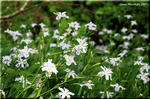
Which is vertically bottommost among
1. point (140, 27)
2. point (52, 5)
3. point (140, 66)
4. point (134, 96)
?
→ point (134, 96)

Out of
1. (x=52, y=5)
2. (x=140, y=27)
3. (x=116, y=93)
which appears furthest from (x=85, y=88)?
(x=140, y=27)

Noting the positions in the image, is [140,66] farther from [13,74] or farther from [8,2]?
[8,2]

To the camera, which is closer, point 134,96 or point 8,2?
→ point 134,96

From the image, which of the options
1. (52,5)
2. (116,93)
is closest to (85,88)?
(116,93)

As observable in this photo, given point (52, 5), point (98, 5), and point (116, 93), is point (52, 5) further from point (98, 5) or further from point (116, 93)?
point (116, 93)

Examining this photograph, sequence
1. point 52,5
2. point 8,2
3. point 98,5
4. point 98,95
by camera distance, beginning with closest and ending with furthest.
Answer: point 98,95 → point 52,5 → point 8,2 → point 98,5

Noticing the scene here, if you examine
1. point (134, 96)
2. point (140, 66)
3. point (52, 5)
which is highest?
point (52, 5)

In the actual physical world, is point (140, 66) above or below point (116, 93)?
above

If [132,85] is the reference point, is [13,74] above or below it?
above

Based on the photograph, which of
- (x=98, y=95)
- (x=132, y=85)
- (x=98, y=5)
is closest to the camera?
(x=98, y=95)
